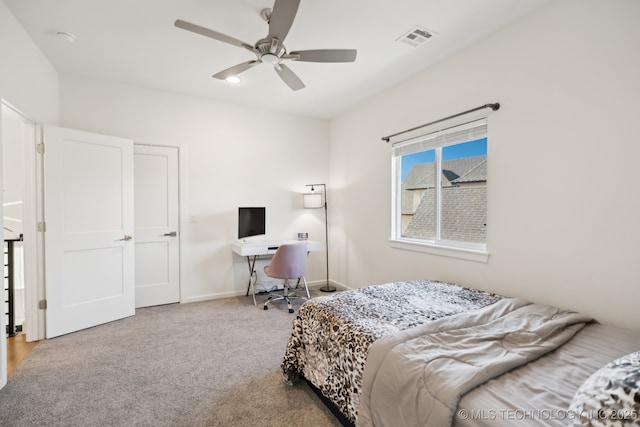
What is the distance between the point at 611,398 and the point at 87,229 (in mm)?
3969

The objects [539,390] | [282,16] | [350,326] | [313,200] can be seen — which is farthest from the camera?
[313,200]

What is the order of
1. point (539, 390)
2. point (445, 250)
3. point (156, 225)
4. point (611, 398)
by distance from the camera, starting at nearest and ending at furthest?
point (611, 398)
point (539, 390)
point (445, 250)
point (156, 225)

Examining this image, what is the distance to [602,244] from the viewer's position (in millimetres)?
1874

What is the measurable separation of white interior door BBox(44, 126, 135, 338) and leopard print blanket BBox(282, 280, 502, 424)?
2390mm

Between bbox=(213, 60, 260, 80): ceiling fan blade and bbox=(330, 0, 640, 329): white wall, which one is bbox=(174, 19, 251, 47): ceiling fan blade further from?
bbox=(330, 0, 640, 329): white wall

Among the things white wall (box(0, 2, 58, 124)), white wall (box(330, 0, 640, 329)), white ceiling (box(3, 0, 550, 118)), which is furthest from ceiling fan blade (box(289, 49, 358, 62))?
white wall (box(0, 2, 58, 124))

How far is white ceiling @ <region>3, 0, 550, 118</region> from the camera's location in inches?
85.8

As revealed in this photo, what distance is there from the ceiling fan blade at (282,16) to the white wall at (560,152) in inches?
68.4

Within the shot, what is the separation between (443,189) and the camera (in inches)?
122

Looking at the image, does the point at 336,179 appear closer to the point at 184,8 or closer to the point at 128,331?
the point at 184,8

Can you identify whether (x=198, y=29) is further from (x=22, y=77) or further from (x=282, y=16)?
(x=22, y=77)

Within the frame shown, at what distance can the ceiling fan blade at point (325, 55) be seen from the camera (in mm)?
2221

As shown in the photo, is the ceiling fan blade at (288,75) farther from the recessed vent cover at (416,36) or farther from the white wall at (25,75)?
the white wall at (25,75)

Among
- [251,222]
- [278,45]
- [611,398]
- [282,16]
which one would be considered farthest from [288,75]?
[611,398]
